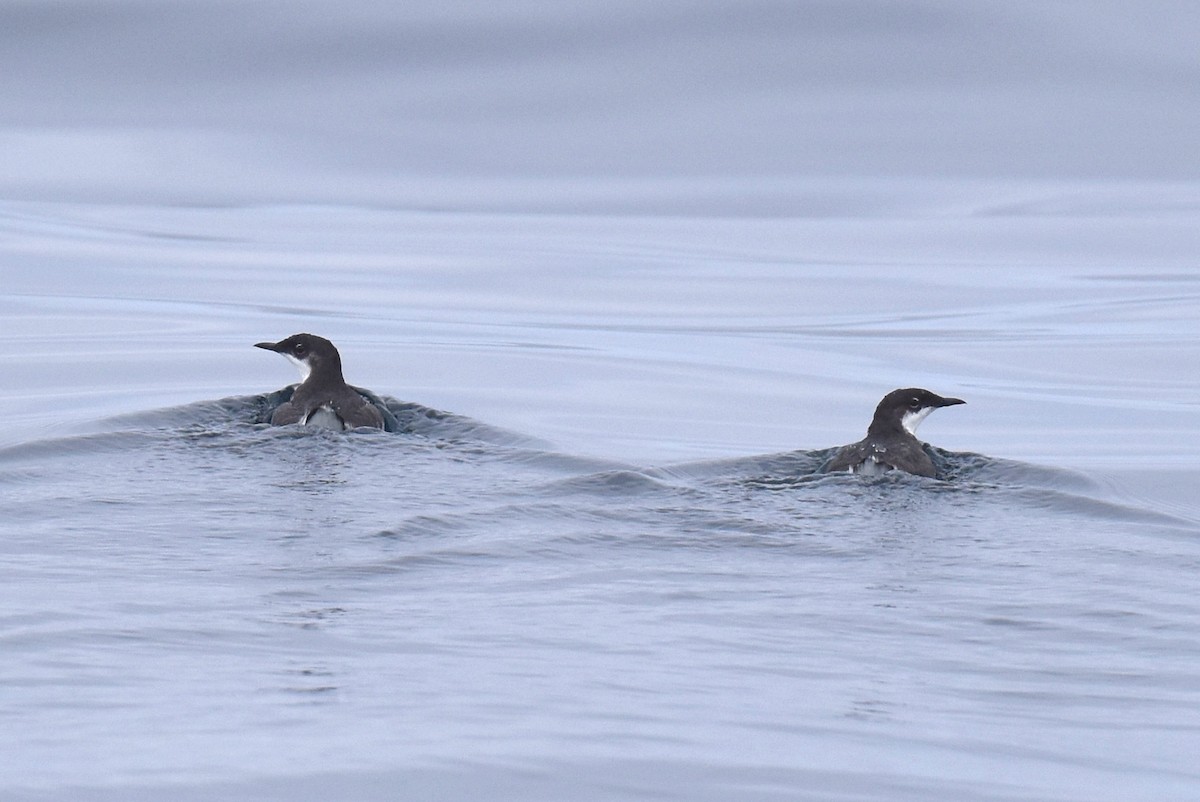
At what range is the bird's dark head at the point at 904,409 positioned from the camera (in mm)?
11719

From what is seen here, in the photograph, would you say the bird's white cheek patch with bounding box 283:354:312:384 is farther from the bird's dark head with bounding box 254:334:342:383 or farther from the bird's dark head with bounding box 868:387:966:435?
the bird's dark head with bounding box 868:387:966:435

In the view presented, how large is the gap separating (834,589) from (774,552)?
85cm

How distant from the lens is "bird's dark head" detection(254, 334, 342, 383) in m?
13.1

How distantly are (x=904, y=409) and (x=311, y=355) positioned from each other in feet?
13.6

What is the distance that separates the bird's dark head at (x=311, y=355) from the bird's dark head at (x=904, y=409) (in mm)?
3672

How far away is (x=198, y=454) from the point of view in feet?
36.1

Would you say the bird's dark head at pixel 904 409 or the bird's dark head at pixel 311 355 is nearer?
the bird's dark head at pixel 904 409

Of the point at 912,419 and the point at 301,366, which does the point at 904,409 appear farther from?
the point at 301,366

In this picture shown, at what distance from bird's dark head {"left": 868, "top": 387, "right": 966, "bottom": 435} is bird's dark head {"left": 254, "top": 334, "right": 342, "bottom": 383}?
3.67 m

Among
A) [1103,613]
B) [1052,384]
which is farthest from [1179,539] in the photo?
[1052,384]

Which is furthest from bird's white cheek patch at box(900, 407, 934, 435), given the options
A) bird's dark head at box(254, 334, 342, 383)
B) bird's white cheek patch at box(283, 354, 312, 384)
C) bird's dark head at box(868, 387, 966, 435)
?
bird's white cheek patch at box(283, 354, 312, 384)

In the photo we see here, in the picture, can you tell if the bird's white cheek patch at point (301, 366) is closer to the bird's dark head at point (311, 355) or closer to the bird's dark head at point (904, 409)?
the bird's dark head at point (311, 355)

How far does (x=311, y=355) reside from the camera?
43.7 feet

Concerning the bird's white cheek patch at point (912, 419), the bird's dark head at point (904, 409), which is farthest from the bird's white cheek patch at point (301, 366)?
the bird's white cheek patch at point (912, 419)
